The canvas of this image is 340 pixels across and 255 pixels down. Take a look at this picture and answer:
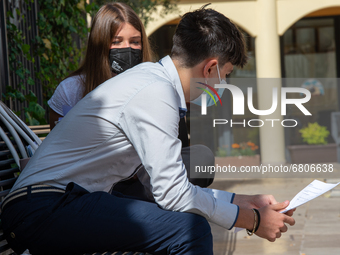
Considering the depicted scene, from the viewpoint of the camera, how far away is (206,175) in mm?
2359

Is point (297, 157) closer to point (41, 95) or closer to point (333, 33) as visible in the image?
point (333, 33)

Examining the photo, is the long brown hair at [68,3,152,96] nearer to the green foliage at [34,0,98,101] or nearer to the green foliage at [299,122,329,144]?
the green foliage at [34,0,98,101]

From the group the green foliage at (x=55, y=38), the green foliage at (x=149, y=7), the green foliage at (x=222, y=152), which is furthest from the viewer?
the green foliage at (x=222, y=152)

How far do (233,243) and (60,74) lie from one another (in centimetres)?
234

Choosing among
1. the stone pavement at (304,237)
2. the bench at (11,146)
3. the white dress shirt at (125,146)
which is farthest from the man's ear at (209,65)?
the stone pavement at (304,237)

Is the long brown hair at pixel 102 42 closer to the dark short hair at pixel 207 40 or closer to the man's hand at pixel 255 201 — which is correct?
the dark short hair at pixel 207 40

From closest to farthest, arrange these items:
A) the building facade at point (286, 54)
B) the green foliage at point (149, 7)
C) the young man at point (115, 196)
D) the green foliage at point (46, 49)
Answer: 1. the young man at point (115, 196)
2. the green foliage at point (46, 49)
3. the green foliage at point (149, 7)
4. the building facade at point (286, 54)

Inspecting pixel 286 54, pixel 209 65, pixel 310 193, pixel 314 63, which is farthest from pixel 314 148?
pixel 209 65

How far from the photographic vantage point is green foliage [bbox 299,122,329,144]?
26.8 feet

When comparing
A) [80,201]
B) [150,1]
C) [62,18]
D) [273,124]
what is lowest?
[273,124]

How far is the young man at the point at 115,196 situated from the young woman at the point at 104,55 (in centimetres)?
99

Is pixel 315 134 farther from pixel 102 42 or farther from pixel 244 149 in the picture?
pixel 102 42

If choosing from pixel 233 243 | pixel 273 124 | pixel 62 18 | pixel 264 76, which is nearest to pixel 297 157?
pixel 273 124

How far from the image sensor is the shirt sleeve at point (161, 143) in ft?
4.89
